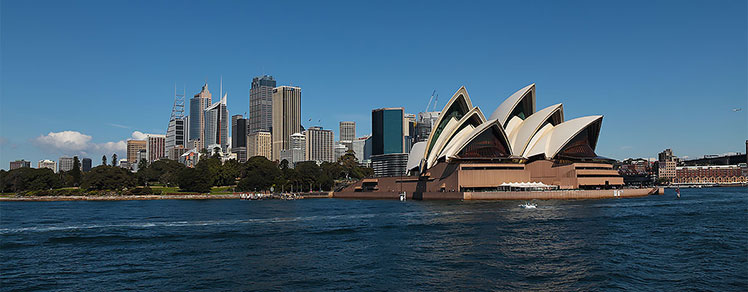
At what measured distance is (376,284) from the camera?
19750 millimetres

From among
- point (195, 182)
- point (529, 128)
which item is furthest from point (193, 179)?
point (529, 128)

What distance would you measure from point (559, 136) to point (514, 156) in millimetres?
7292

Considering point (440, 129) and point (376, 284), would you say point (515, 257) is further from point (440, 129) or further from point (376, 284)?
point (440, 129)

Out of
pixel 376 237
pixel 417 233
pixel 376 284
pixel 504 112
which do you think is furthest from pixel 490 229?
pixel 504 112

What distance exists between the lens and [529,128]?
83.1 meters

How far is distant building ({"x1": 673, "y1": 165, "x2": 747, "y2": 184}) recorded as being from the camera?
17925 centimetres

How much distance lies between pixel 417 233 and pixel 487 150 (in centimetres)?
5010

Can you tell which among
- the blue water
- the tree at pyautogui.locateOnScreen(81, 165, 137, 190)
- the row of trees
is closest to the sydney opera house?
the row of trees

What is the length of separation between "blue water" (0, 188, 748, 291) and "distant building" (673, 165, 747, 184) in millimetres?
163102

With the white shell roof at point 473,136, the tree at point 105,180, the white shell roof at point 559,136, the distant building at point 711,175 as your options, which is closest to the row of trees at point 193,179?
the tree at point 105,180

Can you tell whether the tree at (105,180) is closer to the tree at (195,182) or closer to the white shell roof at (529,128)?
the tree at (195,182)

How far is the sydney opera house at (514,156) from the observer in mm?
78312

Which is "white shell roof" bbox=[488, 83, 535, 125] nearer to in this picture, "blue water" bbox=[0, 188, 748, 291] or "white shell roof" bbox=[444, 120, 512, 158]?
"white shell roof" bbox=[444, 120, 512, 158]

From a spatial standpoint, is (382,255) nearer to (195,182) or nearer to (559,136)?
(559,136)
